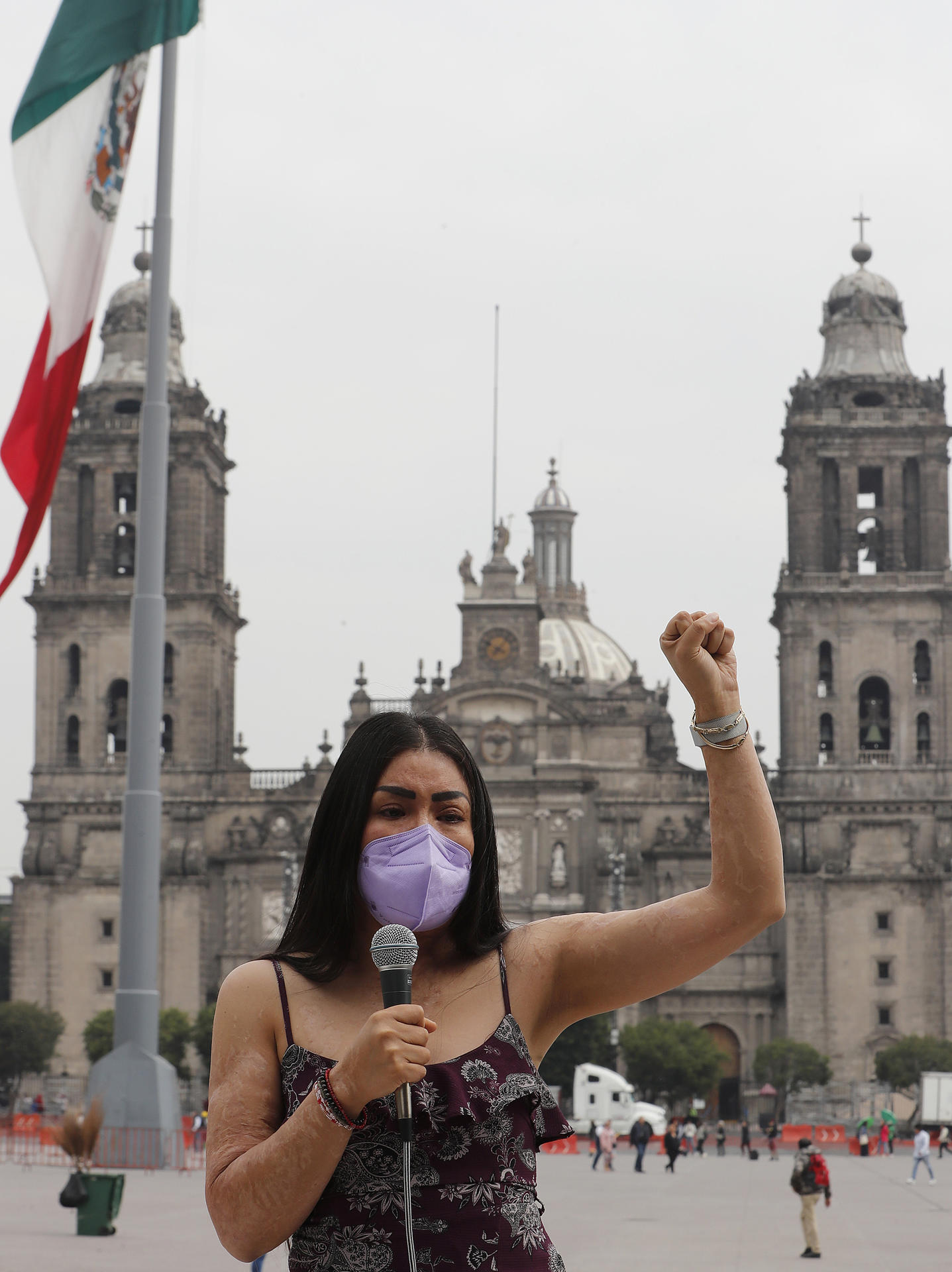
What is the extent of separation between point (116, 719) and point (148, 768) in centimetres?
5637

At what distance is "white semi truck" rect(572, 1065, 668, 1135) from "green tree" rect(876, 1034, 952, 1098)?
35.0ft

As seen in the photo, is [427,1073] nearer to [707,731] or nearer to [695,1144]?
[707,731]

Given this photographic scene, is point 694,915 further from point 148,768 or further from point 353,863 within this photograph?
point 148,768

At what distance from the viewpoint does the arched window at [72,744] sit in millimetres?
76250

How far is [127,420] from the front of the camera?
77562 mm

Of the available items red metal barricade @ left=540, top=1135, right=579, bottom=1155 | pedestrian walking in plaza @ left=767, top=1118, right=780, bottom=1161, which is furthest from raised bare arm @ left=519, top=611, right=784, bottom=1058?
pedestrian walking in plaza @ left=767, top=1118, right=780, bottom=1161

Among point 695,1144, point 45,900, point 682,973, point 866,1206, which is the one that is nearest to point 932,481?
point 695,1144

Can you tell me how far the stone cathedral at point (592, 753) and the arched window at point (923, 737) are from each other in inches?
3.6

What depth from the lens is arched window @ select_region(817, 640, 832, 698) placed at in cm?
7250

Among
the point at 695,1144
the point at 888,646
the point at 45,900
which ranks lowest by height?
the point at 695,1144

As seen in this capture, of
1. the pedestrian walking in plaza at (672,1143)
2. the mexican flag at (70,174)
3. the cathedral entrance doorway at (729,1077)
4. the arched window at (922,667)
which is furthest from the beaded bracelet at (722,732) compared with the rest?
the cathedral entrance doorway at (729,1077)

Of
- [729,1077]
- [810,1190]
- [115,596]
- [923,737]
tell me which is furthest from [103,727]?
[810,1190]

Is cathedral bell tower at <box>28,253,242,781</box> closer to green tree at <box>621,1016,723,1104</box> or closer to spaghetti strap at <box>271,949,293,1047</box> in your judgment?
green tree at <box>621,1016,723,1104</box>

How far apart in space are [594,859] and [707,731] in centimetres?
7193
